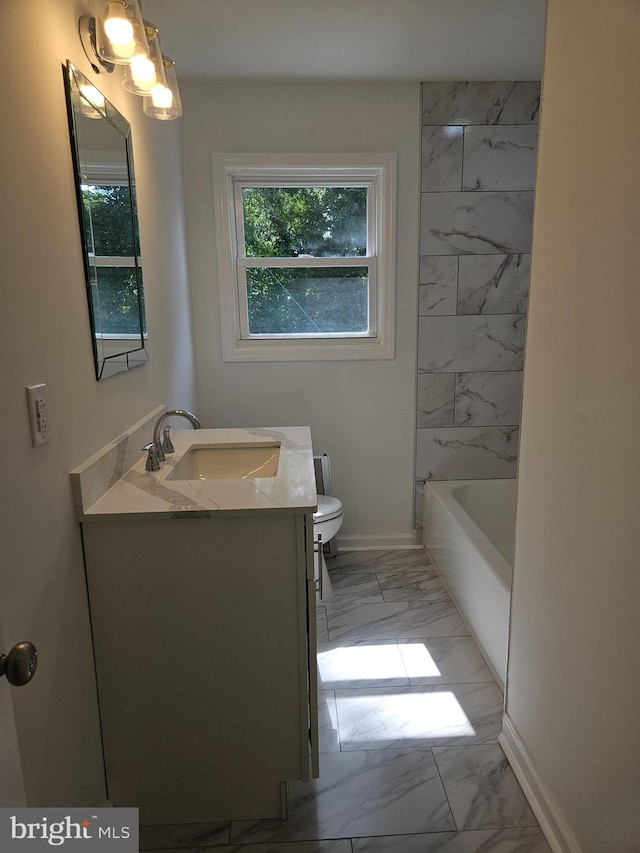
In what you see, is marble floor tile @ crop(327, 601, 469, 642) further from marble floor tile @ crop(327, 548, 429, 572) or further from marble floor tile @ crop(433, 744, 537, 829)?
marble floor tile @ crop(433, 744, 537, 829)

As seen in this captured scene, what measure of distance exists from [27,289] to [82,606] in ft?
2.52

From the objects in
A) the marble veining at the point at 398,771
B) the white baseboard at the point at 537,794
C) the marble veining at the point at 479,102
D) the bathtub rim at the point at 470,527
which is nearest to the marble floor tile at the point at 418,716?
the marble veining at the point at 398,771

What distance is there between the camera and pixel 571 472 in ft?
4.27

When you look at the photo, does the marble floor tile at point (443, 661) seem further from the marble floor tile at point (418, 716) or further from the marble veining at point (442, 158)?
the marble veining at point (442, 158)

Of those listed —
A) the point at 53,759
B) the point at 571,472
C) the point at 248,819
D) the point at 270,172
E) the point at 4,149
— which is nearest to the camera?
the point at 4,149

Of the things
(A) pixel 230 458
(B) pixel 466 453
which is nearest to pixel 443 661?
(A) pixel 230 458

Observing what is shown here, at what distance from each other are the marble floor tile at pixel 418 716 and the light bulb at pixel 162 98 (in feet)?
6.91

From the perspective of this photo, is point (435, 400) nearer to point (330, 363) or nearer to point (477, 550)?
point (330, 363)

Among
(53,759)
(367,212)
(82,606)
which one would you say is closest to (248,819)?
(53,759)

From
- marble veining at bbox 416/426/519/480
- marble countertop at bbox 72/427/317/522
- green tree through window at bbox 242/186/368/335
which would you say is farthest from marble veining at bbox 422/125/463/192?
marble countertop at bbox 72/427/317/522

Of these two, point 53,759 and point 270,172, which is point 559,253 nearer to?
point 53,759

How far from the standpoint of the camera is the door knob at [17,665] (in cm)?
76

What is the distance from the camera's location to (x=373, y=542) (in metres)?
3.23

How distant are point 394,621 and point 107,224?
197 centimetres
